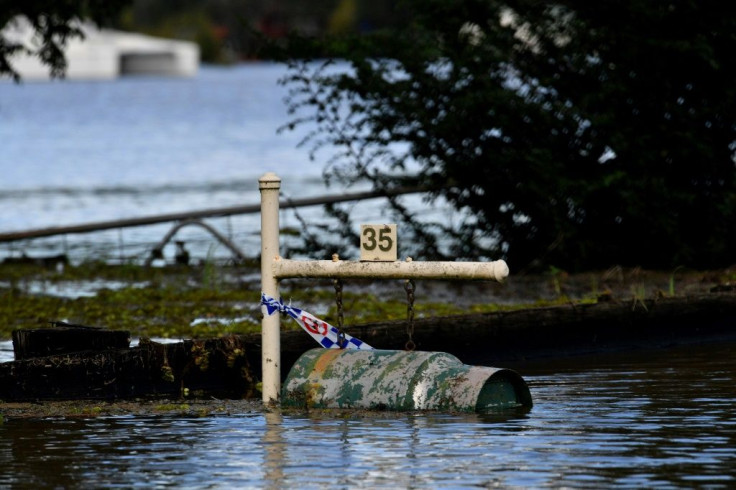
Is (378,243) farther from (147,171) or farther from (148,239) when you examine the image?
(147,171)

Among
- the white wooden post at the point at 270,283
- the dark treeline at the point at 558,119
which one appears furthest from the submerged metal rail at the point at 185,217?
the white wooden post at the point at 270,283

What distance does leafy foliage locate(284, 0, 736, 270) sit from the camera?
2022 centimetres

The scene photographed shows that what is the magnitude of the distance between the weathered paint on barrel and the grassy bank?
3.75 meters

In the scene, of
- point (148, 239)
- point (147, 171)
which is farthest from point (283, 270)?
point (147, 171)

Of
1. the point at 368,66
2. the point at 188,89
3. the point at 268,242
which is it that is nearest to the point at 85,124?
the point at 188,89

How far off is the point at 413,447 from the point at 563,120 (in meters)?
10.8

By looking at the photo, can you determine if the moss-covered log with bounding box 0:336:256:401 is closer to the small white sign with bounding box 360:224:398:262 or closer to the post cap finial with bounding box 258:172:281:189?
the post cap finial with bounding box 258:172:281:189

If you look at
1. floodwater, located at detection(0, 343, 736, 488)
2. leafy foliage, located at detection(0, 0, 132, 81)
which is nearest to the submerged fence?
leafy foliage, located at detection(0, 0, 132, 81)

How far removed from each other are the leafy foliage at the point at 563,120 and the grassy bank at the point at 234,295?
646 millimetres

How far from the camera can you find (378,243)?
11727 millimetres

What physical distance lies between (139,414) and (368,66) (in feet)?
31.8

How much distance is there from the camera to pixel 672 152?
20.5 m

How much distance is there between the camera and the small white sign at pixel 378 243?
38.3 ft

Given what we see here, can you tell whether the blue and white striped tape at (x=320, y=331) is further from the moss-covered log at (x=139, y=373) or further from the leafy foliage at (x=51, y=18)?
the leafy foliage at (x=51, y=18)
